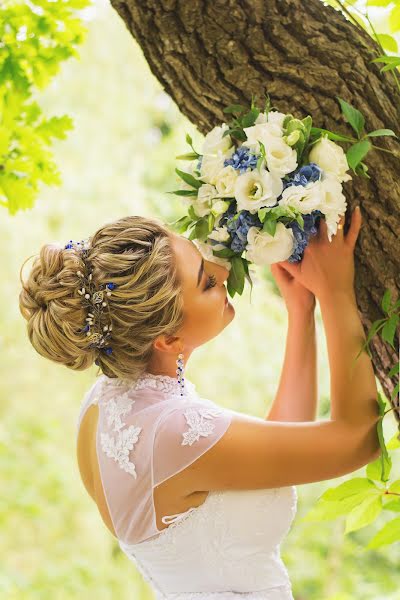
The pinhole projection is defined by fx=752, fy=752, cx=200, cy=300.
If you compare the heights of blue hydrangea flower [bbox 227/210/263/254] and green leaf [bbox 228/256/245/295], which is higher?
blue hydrangea flower [bbox 227/210/263/254]

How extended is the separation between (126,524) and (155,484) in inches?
6.8

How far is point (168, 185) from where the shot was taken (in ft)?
22.6

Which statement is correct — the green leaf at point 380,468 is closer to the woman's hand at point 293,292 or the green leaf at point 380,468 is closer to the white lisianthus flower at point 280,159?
the woman's hand at point 293,292

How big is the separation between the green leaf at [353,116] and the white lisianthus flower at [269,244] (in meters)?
0.25

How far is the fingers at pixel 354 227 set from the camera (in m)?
1.63

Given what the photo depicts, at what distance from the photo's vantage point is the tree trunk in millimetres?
1626

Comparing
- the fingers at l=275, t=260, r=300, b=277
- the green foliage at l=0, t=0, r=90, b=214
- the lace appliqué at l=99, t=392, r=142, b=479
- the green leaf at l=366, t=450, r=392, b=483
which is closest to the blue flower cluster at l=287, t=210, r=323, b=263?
the fingers at l=275, t=260, r=300, b=277

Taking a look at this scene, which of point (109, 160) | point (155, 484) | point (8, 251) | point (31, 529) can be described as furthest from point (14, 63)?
point (31, 529)

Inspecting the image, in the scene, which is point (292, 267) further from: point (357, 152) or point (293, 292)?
point (357, 152)

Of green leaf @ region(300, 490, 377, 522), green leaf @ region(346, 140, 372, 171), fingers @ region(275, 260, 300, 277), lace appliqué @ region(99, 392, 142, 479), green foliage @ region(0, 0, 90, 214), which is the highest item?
green foliage @ region(0, 0, 90, 214)

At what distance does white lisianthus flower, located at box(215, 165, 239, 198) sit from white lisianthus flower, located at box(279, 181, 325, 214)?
0.39 ft

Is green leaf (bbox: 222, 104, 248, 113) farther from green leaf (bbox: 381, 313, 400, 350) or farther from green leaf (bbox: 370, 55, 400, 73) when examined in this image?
green leaf (bbox: 381, 313, 400, 350)

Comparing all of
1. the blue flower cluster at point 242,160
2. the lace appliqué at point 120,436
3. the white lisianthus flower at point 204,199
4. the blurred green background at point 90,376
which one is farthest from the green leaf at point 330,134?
the blurred green background at point 90,376

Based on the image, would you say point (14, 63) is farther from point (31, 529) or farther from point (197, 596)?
point (31, 529)
